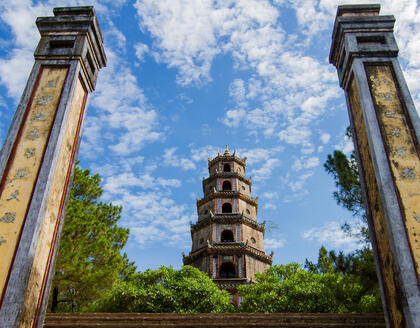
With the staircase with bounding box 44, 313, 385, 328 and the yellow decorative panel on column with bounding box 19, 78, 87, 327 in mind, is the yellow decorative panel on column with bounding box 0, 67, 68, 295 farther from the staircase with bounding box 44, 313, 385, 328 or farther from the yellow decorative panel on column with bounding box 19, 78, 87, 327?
the staircase with bounding box 44, 313, 385, 328

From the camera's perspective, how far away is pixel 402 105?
21.2 ft

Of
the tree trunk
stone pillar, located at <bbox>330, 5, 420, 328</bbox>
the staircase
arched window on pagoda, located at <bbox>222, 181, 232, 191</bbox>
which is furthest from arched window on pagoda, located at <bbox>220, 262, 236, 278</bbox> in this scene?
stone pillar, located at <bbox>330, 5, 420, 328</bbox>

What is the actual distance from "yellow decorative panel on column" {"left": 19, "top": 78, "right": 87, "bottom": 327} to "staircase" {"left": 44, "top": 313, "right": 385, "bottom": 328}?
278cm

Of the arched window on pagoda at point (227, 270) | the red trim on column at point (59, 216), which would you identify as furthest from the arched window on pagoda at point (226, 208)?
the red trim on column at point (59, 216)

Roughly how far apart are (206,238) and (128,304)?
7.30 metres

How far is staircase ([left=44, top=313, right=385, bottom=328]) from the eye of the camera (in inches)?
305

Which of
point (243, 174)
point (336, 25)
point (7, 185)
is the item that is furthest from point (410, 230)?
point (243, 174)

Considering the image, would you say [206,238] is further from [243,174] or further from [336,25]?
[336,25]

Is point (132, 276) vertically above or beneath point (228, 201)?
beneath

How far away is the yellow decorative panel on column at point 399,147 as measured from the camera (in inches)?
208

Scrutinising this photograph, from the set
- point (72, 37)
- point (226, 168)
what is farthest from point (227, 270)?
point (72, 37)

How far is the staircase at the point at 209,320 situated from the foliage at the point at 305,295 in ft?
23.5

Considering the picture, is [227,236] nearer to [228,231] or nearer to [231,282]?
[228,231]

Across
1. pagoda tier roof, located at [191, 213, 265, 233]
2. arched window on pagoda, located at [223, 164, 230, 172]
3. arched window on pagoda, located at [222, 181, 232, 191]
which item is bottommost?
pagoda tier roof, located at [191, 213, 265, 233]
